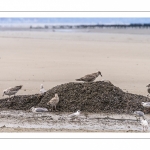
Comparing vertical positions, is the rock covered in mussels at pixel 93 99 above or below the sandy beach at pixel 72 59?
above

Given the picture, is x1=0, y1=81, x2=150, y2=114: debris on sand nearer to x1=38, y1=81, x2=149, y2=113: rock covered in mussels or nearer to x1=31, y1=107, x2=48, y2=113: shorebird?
x1=38, y1=81, x2=149, y2=113: rock covered in mussels

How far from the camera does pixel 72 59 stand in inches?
834

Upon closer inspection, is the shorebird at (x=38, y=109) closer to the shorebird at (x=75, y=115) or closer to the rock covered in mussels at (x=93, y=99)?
the rock covered in mussels at (x=93, y=99)

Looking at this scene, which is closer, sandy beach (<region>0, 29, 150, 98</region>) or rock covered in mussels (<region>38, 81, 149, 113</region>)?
rock covered in mussels (<region>38, 81, 149, 113</region>)

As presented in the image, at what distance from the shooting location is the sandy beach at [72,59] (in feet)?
50.7

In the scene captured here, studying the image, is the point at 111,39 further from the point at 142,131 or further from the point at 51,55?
the point at 142,131

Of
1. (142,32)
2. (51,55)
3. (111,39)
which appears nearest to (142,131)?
(51,55)

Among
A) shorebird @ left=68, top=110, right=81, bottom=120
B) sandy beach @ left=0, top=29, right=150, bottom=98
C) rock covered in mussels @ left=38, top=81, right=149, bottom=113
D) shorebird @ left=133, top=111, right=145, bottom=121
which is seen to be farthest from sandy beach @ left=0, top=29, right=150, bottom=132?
shorebird @ left=68, top=110, right=81, bottom=120

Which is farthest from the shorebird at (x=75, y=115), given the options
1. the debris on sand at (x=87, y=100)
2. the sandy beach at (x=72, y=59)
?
the sandy beach at (x=72, y=59)

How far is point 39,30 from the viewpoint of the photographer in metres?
35.8

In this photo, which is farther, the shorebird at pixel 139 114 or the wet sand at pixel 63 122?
the shorebird at pixel 139 114

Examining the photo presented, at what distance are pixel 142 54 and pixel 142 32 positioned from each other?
→ 10.1m

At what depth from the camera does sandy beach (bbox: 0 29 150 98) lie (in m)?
15.5

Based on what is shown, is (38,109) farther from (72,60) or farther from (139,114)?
(72,60)
